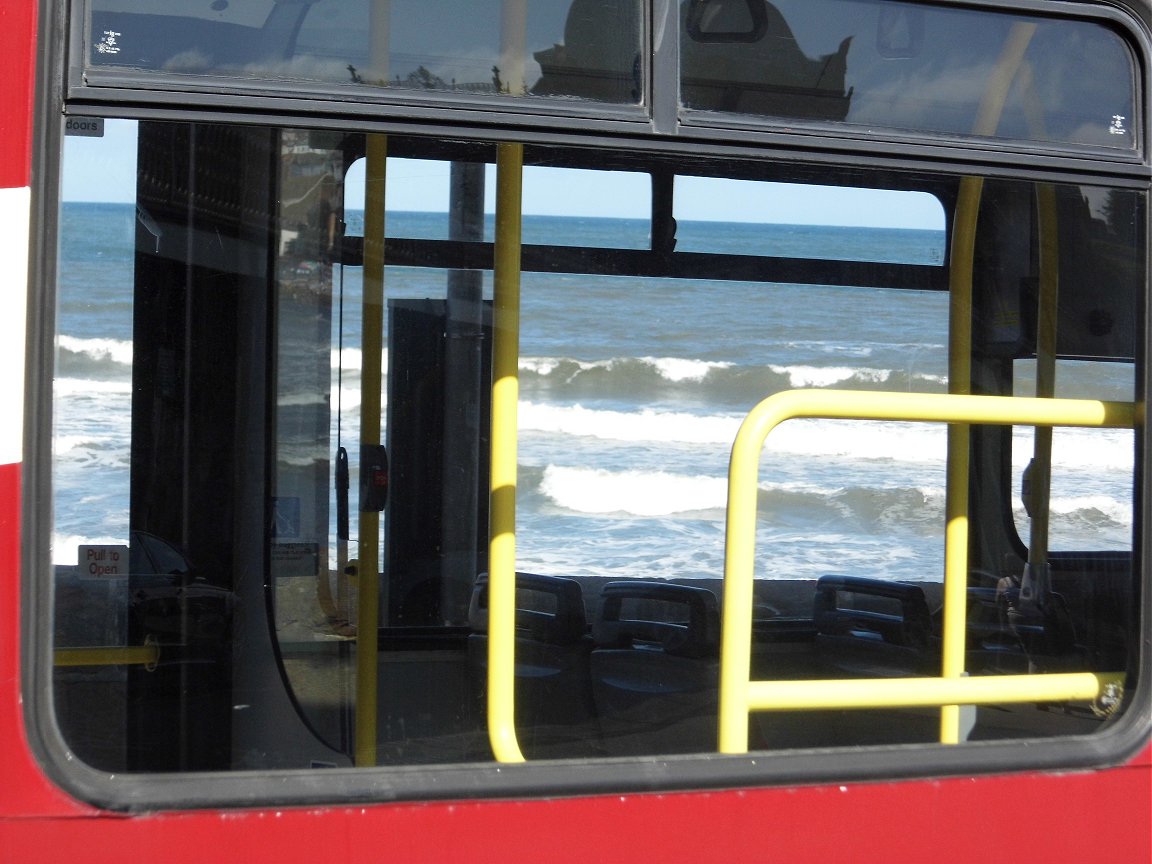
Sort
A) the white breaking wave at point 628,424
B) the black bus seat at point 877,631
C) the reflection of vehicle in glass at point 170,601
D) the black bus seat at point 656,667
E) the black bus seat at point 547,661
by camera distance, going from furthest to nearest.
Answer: the white breaking wave at point 628,424 → the black bus seat at point 877,631 → the black bus seat at point 547,661 → the black bus seat at point 656,667 → the reflection of vehicle in glass at point 170,601

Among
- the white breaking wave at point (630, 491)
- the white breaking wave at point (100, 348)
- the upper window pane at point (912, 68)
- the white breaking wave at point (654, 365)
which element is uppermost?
the upper window pane at point (912, 68)

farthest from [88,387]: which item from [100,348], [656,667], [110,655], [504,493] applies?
[656,667]

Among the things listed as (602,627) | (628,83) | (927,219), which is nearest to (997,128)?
(628,83)

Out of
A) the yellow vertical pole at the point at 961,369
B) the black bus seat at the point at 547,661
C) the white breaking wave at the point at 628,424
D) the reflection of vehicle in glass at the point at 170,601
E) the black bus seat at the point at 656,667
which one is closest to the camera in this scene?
the yellow vertical pole at the point at 961,369

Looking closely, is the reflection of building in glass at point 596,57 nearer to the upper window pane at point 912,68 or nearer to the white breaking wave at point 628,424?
the upper window pane at point 912,68

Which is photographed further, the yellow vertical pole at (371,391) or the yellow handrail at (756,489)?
the yellow vertical pole at (371,391)

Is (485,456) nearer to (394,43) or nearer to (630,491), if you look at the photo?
(394,43)

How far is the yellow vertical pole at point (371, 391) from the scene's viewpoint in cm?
204

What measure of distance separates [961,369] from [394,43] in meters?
1.13

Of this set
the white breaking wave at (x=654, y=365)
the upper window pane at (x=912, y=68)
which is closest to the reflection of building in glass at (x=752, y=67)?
the upper window pane at (x=912, y=68)

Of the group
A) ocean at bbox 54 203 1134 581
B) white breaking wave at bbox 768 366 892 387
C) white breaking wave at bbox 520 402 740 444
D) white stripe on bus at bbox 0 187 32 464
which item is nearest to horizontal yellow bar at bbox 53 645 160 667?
ocean at bbox 54 203 1134 581

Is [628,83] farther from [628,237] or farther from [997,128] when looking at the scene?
[628,237]

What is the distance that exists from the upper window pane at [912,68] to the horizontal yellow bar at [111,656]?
1.09m

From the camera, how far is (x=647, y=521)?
2785 millimetres
